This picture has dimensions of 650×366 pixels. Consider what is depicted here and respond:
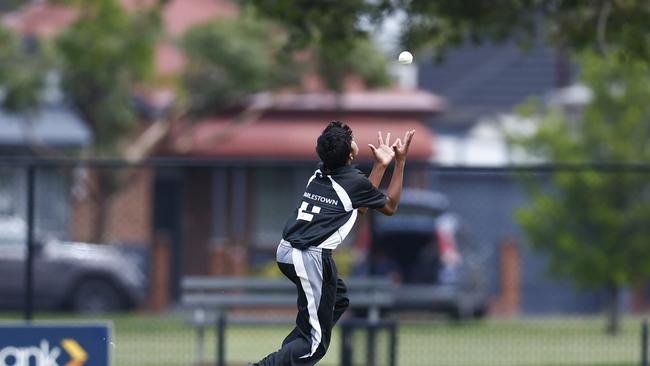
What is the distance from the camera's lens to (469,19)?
41.5 feet

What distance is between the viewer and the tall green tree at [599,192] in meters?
18.5

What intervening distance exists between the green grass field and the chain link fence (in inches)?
0.9

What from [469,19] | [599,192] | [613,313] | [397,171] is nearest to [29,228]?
[469,19]

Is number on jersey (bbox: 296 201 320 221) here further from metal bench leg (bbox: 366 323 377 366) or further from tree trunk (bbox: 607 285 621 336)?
tree trunk (bbox: 607 285 621 336)

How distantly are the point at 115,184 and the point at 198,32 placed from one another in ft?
15.1

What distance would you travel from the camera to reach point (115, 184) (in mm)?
20328

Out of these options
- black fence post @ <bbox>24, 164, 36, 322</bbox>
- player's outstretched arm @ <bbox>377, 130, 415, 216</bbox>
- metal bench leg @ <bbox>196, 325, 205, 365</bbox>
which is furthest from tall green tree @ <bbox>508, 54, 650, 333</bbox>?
player's outstretched arm @ <bbox>377, 130, 415, 216</bbox>

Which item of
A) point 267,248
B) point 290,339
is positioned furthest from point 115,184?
point 290,339

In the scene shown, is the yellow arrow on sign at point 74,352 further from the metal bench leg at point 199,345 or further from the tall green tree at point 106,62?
the tall green tree at point 106,62

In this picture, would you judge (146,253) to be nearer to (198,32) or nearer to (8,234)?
(8,234)

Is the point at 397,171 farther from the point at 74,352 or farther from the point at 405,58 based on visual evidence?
the point at 74,352

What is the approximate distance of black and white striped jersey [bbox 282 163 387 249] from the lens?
8023 mm

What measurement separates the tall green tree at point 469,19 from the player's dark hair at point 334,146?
404 centimetres

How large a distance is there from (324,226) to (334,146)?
470mm
